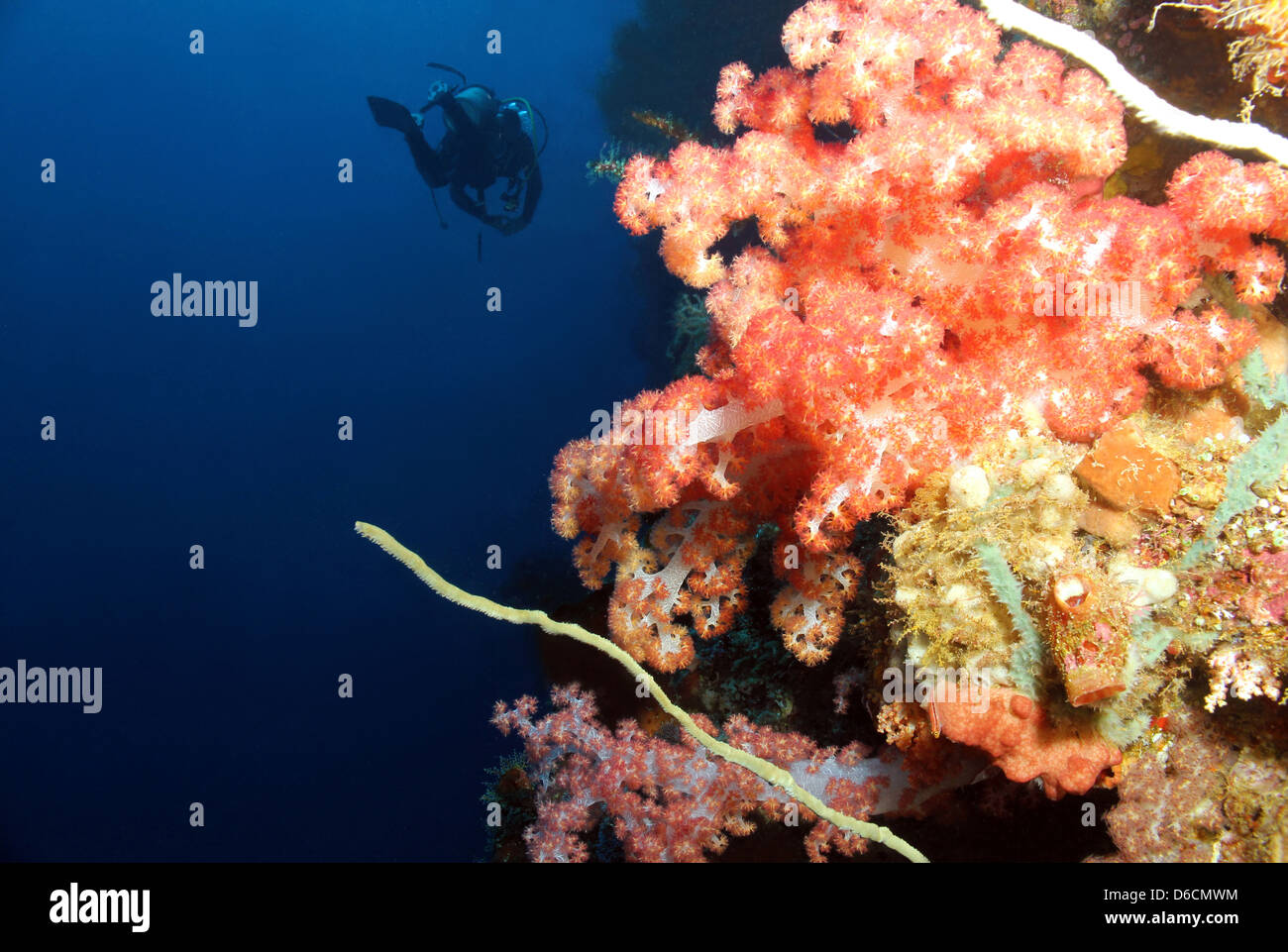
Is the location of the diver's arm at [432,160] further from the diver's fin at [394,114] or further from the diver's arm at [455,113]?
the diver's arm at [455,113]

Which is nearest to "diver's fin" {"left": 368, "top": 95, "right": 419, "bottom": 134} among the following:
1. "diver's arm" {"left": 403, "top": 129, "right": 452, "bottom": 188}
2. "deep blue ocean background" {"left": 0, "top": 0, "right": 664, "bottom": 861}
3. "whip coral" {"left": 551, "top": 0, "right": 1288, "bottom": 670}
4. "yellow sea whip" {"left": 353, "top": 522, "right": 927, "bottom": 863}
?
"diver's arm" {"left": 403, "top": 129, "right": 452, "bottom": 188}

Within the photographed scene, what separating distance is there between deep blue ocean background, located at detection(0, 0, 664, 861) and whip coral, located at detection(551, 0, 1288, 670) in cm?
674

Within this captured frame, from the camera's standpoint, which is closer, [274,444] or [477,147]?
[477,147]

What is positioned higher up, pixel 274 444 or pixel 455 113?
pixel 455 113

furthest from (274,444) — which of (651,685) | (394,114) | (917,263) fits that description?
(917,263)

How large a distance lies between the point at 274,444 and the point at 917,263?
Answer: 15.6 metres

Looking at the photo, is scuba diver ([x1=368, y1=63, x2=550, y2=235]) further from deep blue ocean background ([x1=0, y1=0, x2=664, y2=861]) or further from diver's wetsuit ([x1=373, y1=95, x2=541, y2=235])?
deep blue ocean background ([x1=0, y1=0, x2=664, y2=861])

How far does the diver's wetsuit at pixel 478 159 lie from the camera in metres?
7.69

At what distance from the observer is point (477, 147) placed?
8023 millimetres

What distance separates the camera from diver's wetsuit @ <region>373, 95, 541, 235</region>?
7691mm

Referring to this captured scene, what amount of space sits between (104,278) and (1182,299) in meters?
21.6

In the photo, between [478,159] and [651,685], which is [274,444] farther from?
[651,685]
